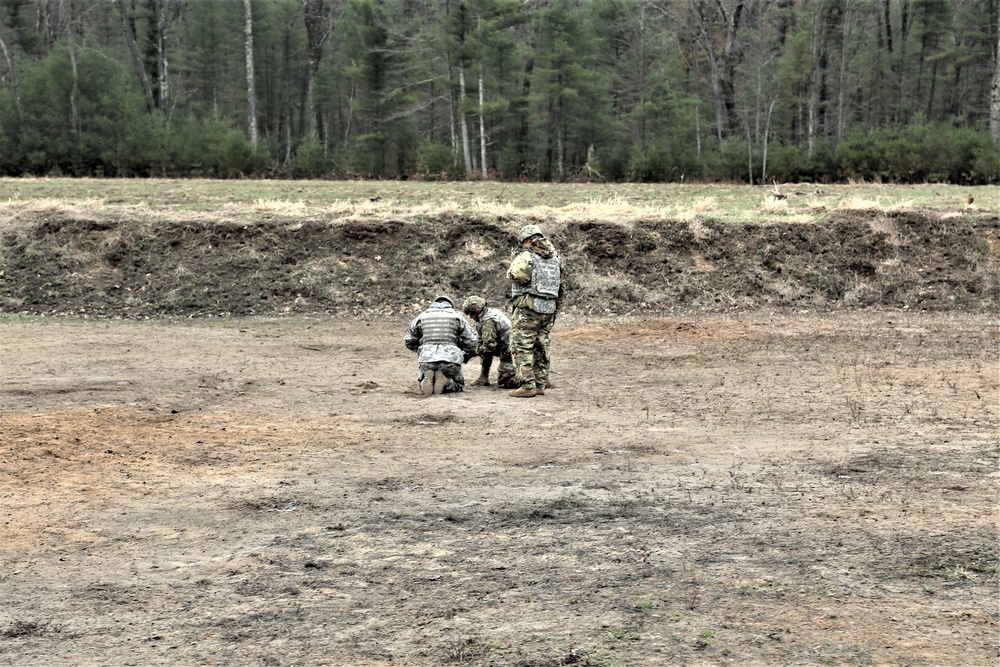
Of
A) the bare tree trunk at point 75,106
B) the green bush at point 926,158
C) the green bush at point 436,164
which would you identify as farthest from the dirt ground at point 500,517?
the green bush at point 436,164

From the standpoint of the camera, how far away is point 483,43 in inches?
1794

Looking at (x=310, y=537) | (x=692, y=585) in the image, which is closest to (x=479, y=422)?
(x=310, y=537)

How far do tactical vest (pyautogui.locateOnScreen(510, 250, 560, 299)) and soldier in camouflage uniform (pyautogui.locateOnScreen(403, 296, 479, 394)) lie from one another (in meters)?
0.80

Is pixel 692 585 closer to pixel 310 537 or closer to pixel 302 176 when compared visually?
pixel 310 537

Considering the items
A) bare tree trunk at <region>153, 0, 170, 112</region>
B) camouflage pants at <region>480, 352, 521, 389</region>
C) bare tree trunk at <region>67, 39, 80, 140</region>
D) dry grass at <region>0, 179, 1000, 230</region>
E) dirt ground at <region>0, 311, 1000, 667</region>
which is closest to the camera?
dirt ground at <region>0, 311, 1000, 667</region>

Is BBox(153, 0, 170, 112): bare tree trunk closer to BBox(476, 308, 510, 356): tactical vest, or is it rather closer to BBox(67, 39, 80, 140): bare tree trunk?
BBox(67, 39, 80, 140): bare tree trunk

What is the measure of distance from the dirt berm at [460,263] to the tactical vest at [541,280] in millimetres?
7254

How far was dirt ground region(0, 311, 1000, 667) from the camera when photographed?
5.63 meters

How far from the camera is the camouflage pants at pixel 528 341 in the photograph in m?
12.2

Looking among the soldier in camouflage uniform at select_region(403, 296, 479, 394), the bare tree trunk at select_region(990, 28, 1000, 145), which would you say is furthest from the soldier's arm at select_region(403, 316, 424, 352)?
the bare tree trunk at select_region(990, 28, 1000, 145)

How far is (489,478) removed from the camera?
8680 millimetres

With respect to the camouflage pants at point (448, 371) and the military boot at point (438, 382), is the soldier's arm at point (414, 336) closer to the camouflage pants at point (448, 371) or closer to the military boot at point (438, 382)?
the camouflage pants at point (448, 371)

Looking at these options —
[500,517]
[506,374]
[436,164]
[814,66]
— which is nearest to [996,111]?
[814,66]

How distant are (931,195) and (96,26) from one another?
6008 cm
